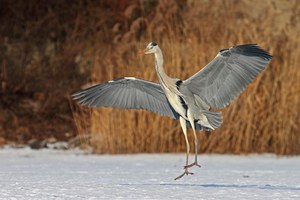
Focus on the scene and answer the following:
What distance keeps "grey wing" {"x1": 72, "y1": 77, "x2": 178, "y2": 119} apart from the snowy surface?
1.90 ft

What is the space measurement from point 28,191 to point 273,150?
4.76m

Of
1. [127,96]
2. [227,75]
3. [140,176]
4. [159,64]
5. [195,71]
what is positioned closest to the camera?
[159,64]

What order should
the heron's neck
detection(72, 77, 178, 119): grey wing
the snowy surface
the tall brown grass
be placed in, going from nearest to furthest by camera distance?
1. the snowy surface
2. the heron's neck
3. detection(72, 77, 178, 119): grey wing
4. the tall brown grass

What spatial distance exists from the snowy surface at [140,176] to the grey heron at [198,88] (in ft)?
1.73

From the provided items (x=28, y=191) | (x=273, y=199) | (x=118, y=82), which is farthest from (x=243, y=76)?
(x=28, y=191)

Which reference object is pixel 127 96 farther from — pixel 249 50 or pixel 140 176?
pixel 249 50

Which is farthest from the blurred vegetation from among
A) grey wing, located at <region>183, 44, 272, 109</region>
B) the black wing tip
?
the black wing tip

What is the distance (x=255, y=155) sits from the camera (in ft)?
34.5

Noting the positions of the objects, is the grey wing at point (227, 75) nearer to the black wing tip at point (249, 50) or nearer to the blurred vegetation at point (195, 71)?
the black wing tip at point (249, 50)

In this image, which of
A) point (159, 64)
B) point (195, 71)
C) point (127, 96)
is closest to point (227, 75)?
point (159, 64)

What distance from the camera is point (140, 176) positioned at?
8.06m

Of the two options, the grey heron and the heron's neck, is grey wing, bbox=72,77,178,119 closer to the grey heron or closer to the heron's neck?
the grey heron

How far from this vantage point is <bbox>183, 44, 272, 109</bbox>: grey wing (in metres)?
7.27

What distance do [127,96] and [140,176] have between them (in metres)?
0.70
